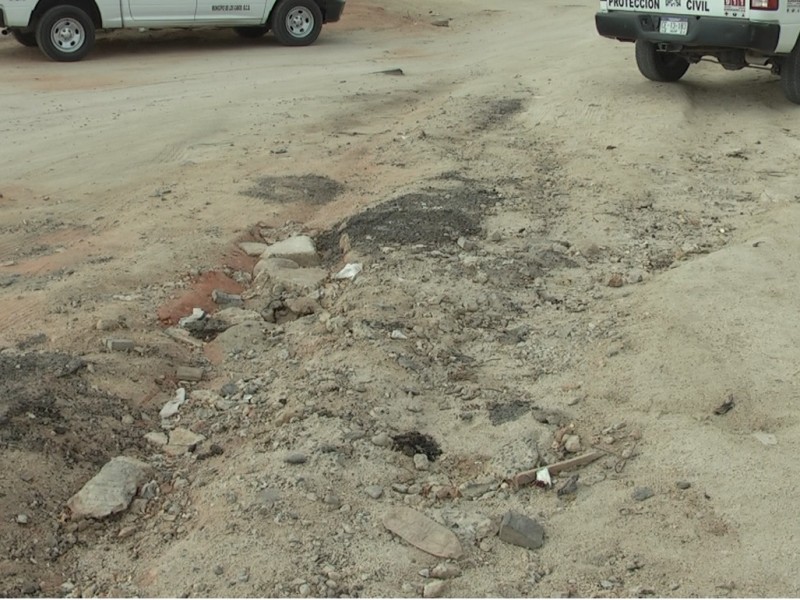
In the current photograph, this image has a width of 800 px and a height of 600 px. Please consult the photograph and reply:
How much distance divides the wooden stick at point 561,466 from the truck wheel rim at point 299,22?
1205 cm

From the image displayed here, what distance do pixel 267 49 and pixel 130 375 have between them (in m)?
10.8

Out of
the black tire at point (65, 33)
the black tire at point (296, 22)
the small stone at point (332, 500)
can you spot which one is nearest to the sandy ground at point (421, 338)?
the small stone at point (332, 500)

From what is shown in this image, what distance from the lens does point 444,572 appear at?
13.5ft

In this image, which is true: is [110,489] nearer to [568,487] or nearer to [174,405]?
[174,405]

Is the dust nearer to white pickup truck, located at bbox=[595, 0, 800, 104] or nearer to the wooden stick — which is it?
white pickup truck, located at bbox=[595, 0, 800, 104]

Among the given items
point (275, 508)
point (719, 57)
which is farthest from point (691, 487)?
point (719, 57)

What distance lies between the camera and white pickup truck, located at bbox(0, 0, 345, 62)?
1401cm

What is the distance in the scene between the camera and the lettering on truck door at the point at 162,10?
14539 millimetres

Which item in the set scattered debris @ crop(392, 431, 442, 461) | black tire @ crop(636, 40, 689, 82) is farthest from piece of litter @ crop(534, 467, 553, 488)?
black tire @ crop(636, 40, 689, 82)

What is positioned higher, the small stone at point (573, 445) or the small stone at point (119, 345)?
the small stone at point (119, 345)

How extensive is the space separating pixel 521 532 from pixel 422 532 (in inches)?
15.1

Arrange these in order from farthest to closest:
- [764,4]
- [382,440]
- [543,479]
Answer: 1. [764,4]
2. [382,440]
3. [543,479]

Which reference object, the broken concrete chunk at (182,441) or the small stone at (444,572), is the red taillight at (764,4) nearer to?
the broken concrete chunk at (182,441)

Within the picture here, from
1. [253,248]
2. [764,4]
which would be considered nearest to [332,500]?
[253,248]
